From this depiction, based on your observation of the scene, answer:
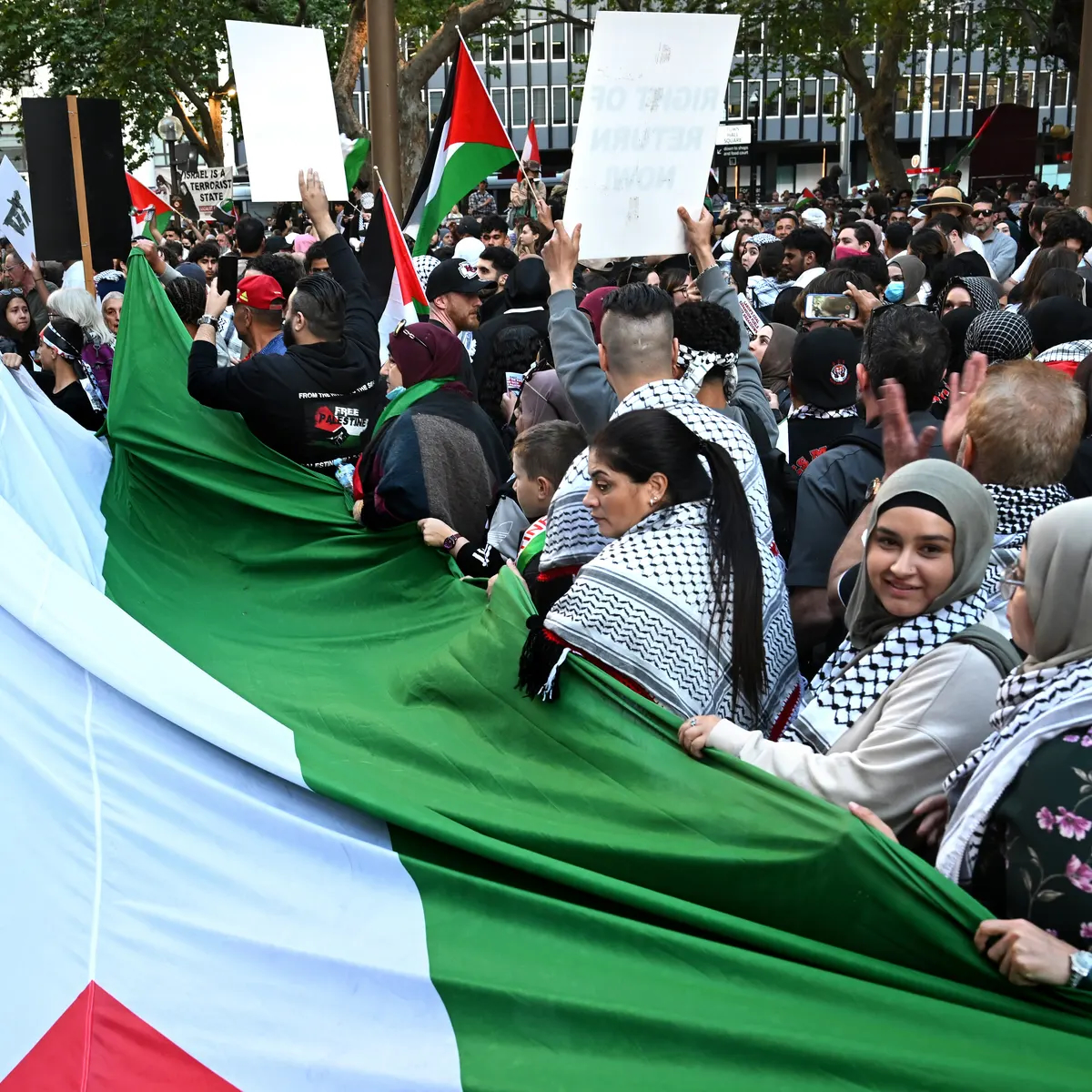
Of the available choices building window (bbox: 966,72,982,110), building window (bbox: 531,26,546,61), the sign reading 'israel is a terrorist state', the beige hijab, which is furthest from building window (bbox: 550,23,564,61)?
the beige hijab

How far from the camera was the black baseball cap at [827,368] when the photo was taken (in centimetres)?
509

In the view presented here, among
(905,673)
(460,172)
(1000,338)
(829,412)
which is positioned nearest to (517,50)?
(460,172)

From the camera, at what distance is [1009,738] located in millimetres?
2404

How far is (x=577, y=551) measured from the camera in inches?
155

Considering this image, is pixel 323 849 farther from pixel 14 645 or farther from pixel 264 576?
pixel 264 576

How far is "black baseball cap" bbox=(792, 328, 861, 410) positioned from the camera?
5.09m

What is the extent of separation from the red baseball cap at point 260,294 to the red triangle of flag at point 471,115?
1.74 m

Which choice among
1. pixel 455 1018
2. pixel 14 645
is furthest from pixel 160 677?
pixel 455 1018

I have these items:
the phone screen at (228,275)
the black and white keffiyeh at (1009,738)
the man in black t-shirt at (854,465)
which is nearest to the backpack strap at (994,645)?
the black and white keffiyeh at (1009,738)

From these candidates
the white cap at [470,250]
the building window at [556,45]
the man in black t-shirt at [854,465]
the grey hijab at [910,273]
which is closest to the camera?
the man in black t-shirt at [854,465]

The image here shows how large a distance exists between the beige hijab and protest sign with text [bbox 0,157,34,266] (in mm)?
7752

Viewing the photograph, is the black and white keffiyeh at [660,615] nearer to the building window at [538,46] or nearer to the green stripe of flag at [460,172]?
the green stripe of flag at [460,172]

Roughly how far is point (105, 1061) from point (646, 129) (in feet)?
Result: 11.6

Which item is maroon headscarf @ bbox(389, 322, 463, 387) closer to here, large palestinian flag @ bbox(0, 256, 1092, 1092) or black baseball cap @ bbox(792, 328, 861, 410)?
black baseball cap @ bbox(792, 328, 861, 410)
